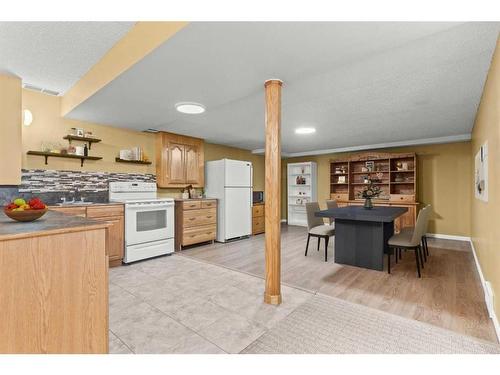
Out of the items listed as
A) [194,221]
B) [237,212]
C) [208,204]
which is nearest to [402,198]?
[237,212]

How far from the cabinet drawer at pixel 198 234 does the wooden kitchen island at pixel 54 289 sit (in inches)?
119

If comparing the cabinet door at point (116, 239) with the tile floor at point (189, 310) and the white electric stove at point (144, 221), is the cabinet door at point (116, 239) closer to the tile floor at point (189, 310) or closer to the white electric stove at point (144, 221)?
the white electric stove at point (144, 221)

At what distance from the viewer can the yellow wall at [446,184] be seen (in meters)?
5.11

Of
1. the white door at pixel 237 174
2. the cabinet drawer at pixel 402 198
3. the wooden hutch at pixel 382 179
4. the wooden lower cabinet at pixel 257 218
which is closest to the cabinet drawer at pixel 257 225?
the wooden lower cabinet at pixel 257 218


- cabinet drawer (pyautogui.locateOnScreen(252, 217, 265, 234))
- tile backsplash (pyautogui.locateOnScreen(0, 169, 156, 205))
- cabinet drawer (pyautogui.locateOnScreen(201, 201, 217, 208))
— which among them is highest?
tile backsplash (pyautogui.locateOnScreen(0, 169, 156, 205))

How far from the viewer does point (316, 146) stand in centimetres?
625

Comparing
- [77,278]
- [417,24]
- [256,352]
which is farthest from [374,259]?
[77,278]

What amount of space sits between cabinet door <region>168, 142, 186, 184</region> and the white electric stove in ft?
1.82

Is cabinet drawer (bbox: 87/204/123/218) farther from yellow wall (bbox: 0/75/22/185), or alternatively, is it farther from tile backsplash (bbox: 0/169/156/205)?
A: yellow wall (bbox: 0/75/22/185)

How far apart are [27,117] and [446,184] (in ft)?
24.6

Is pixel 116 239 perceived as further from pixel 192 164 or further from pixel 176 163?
pixel 192 164

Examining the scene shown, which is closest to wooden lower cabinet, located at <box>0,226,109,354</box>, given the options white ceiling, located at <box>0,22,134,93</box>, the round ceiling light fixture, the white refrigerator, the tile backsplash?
white ceiling, located at <box>0,22,134,93</box>

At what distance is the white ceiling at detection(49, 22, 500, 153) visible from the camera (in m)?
1.67
